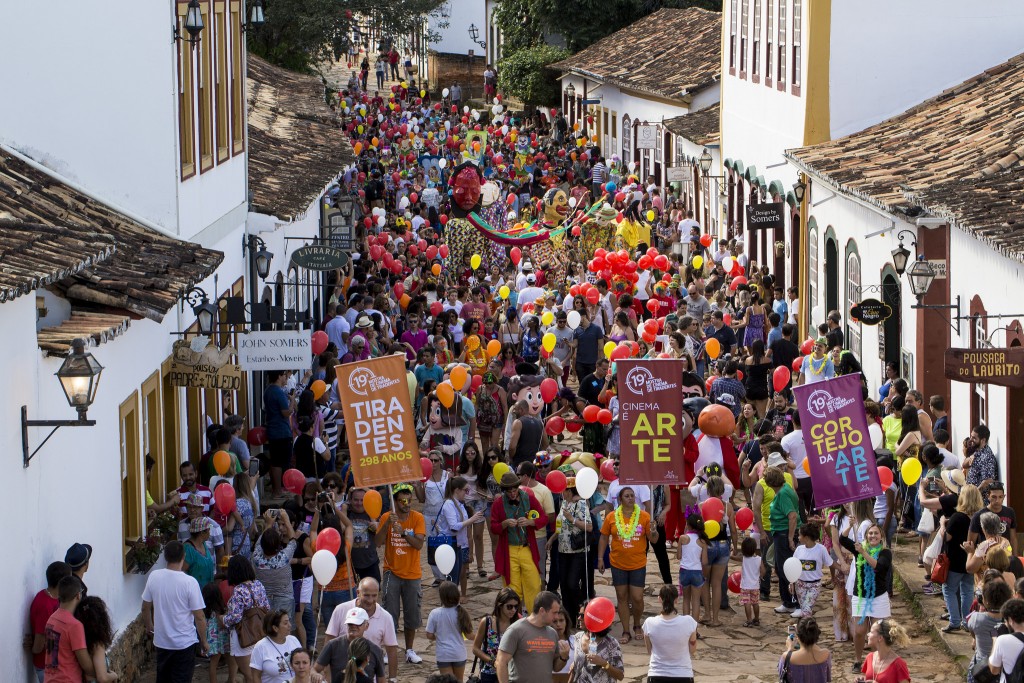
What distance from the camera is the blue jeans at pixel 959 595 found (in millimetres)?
14203

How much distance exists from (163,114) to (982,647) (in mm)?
8968

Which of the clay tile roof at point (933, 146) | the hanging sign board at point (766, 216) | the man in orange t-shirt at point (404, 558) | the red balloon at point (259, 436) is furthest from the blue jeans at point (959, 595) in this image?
the hanging sign board at point (766, 216)

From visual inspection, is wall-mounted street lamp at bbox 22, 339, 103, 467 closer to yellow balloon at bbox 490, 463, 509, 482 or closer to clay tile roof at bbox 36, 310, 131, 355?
clay tile roof at bbox 36, 310, 131, 355

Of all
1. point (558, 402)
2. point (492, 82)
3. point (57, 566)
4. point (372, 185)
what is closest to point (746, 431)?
point (558, 402)

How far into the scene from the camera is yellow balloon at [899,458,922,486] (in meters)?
15.6

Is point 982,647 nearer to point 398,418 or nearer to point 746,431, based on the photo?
point 398,418

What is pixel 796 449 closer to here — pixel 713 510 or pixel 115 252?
pixel 713 510

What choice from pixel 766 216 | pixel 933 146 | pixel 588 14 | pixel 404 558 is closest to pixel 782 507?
pixel 404 558

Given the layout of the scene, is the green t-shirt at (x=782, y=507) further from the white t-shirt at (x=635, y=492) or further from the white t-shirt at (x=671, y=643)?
the white t-shirt at (x=671, y=643)

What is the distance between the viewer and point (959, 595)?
47.3 feet

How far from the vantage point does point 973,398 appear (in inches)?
720

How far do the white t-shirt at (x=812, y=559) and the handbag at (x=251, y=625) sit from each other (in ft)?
14.5

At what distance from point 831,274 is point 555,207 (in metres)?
10.5

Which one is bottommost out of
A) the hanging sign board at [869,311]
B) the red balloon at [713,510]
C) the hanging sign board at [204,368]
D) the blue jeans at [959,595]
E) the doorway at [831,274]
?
the blue jeans at [959,595]
